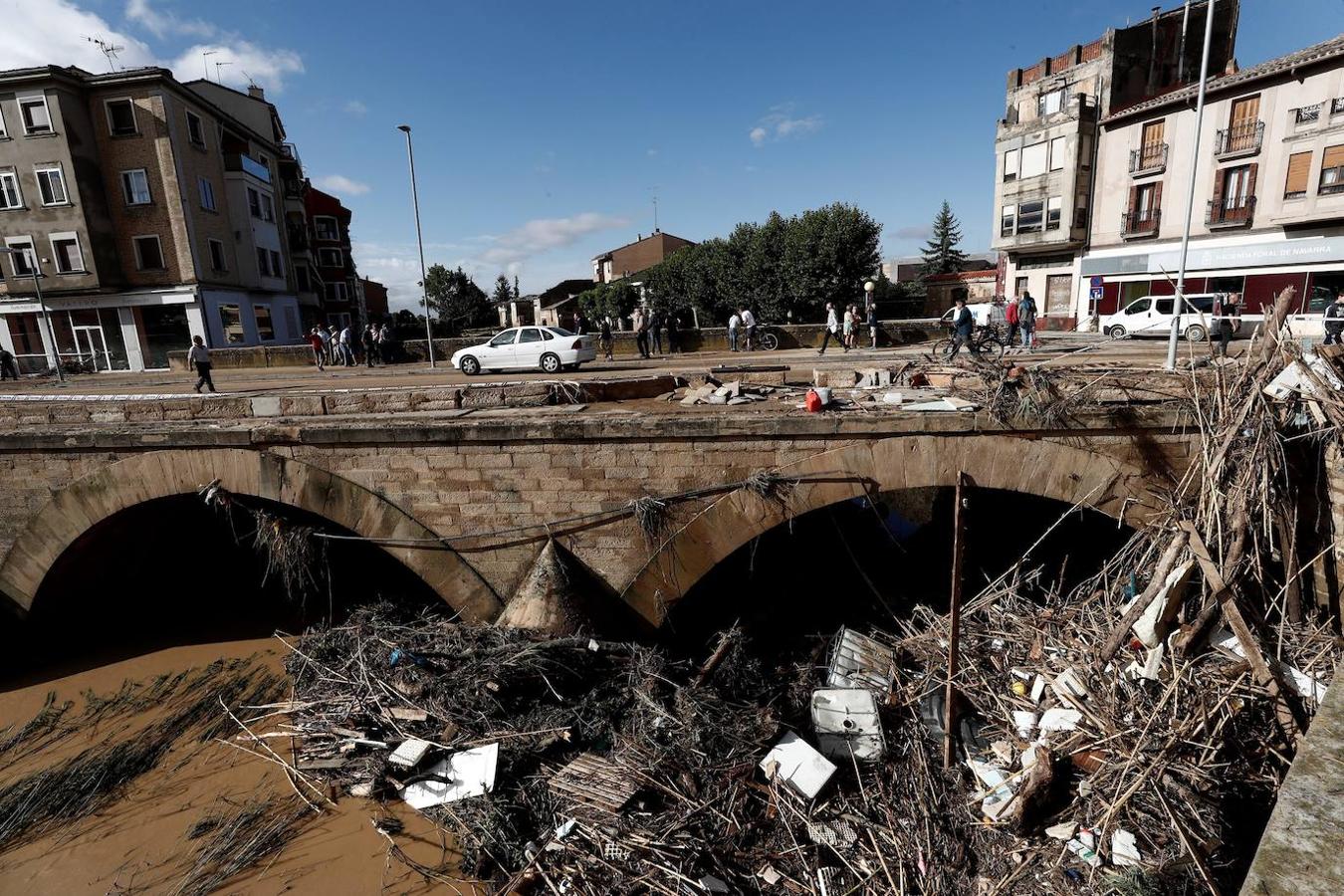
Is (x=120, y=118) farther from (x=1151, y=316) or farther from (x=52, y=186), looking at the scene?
(x=1151, y=316)

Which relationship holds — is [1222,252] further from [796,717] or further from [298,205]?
[298,205]

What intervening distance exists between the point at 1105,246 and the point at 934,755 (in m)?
27.0

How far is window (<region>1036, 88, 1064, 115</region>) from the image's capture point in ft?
89.7

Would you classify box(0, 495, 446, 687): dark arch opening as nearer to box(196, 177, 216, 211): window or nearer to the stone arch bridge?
the stone arch bridge

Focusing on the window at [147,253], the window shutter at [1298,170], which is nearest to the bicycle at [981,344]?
the window shutter at [1298,170]

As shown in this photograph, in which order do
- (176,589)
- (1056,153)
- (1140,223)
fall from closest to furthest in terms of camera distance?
(176,589) < (1140,223) < (1056,153)

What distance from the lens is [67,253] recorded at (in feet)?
76.6

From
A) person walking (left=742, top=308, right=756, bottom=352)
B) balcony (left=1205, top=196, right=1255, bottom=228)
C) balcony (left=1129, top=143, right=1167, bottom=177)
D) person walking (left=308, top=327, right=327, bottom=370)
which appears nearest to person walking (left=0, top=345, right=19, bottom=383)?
person walking (left=308, top=327, right=327, bottom=370)

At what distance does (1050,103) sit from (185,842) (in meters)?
34.4

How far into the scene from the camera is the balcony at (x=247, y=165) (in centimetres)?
2636

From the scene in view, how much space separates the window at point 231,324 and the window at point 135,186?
420cm

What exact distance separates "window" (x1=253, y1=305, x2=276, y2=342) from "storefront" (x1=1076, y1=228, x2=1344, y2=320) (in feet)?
105

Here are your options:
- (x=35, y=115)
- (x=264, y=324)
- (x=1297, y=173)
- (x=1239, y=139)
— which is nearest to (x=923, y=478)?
(x=1297, y=173)

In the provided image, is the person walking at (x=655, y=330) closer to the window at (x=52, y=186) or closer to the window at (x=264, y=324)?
the window at (x=264, y=324)
